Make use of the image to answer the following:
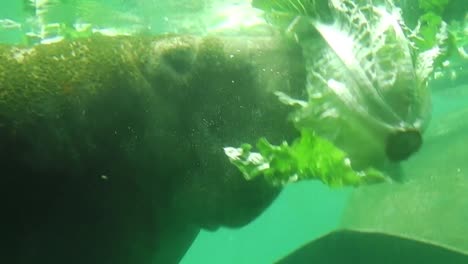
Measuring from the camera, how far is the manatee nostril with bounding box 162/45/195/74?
4535mm

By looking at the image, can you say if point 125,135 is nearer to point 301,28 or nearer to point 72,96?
point 72,96

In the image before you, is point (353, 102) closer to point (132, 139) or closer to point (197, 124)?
point (197, 124)

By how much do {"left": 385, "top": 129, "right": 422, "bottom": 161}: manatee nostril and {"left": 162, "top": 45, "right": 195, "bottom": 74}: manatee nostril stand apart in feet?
6.16

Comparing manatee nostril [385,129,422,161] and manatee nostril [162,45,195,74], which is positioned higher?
manatee nostril [162,45,195,74]

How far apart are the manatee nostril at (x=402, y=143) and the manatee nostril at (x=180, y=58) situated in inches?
73.9

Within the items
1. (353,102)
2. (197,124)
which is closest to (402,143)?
(353,102)

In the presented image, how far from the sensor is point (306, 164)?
4.01m

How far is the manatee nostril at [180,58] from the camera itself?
4.54 metres

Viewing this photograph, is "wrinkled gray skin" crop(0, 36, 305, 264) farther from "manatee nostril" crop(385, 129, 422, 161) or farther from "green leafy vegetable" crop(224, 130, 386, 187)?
"manatee nostril" crop(385, 129, 422, 161)

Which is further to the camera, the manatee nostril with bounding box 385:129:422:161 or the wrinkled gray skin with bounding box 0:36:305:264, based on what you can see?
the manatee nostril with bounding box 385:129:422:161

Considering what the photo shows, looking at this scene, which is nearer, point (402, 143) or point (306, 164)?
point (306, 164)

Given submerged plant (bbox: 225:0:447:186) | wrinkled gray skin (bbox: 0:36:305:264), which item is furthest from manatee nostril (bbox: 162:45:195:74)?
submerged plant (bbox: 225:0:447:186)

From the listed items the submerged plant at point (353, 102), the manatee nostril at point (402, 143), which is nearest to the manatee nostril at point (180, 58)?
the submerged plant at point (353, 102)

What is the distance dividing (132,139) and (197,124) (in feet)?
2.20
